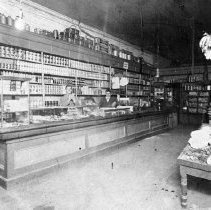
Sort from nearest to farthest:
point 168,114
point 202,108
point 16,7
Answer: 1. point 16,7
2. point 168,114
3. point 202,108

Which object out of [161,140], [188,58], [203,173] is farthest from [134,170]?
[188,58]

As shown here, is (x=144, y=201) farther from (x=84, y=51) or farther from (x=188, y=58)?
(x=188, y=58)

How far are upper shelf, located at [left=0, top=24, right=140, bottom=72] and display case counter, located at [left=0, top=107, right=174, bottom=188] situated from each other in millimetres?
2370

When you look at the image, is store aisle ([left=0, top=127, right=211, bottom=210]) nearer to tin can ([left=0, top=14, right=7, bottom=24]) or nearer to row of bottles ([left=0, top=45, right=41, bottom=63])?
row of bottles ([left=0, top=45, right=41, bottom=63])

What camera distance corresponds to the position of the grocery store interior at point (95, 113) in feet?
10.4

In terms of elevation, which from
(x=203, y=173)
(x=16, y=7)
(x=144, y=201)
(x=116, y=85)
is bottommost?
(x=144, y=201)

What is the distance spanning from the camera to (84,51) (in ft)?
23.0

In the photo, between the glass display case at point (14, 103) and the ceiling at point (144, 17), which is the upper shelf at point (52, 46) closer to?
the glass display case at point (14, 103)

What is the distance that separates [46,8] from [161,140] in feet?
17.6

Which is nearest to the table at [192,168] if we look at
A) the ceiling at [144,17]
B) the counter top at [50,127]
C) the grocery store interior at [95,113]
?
the grocery store interior at [95,113]

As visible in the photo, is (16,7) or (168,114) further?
(168,114)

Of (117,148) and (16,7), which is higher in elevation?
(16,7)

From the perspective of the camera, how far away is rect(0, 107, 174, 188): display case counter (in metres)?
3.36

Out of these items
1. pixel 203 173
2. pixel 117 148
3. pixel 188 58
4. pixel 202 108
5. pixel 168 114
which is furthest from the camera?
pixel 188 58
